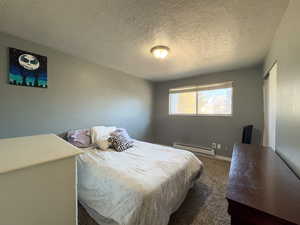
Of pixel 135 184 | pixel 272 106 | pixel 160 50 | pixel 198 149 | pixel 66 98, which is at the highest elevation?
pixel 160 50

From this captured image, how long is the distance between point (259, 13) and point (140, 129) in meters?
3.50

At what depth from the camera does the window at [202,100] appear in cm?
340

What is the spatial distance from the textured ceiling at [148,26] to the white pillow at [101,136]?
148cm

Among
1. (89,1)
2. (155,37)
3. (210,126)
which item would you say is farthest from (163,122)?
(89,1)

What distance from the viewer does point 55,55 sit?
92.8 inches

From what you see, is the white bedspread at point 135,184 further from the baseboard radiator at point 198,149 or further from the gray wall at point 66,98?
the baseboard radiator at point 198,149

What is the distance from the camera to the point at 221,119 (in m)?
3.42

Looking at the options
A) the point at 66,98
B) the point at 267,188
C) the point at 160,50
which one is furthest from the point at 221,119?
the point at 66,98

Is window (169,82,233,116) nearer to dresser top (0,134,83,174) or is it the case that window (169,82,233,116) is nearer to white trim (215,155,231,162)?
white trim (215,155,231,162)

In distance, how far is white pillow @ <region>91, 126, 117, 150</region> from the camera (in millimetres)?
2287

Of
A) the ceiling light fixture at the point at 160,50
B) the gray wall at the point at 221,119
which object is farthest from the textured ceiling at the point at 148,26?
the gray wall at the point at 221,119

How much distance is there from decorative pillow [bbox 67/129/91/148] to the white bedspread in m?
0.36

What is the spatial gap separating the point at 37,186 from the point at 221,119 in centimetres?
367

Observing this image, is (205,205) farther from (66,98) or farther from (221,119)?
(66,98)
